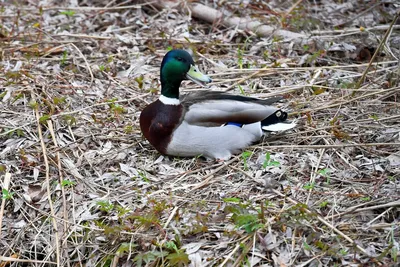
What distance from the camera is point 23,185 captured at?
4.52m

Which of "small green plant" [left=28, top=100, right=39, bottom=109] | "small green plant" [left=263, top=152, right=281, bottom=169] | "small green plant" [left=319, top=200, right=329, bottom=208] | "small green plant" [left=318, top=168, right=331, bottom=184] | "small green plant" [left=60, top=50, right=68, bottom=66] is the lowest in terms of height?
"small green plant" [left=60, top=50, right=68, bottom=66]

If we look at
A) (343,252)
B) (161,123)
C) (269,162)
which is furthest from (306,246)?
(161,123)

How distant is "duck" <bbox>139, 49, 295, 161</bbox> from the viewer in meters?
4.66

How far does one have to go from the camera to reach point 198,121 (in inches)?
185

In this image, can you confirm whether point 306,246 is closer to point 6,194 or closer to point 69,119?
point 6,194

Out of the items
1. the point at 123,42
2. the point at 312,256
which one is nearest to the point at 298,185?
the point at 312,256

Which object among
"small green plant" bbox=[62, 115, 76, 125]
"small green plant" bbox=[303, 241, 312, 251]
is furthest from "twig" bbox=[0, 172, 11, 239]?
"small green plant" bbox=[303, 241, 312, 251]

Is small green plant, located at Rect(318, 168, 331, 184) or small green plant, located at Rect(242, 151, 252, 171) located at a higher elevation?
small green plant, located at Rect(318, 168, 331, 184)

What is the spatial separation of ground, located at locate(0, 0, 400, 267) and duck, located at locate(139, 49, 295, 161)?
0.11 metres

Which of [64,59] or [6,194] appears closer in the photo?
[6,194]

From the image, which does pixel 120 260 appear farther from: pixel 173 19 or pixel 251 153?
pixel 173 19

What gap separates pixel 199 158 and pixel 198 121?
0.28 m

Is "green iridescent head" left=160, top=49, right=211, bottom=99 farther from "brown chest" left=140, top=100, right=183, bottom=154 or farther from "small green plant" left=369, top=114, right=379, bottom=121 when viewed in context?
"small green plant" left=369, top=114, right=379, bottom=121

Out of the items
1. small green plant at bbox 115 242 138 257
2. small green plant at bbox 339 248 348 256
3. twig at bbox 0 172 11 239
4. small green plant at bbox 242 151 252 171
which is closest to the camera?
small green plant at bbox 339 248 348 256
